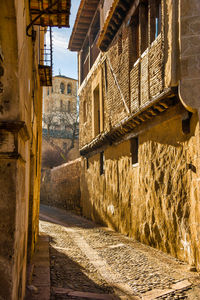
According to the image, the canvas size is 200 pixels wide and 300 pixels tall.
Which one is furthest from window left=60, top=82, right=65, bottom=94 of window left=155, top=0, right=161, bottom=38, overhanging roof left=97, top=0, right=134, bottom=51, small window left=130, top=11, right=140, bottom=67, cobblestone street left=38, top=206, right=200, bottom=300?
cobblestone street left=38, top=206, right=200, bottom=300

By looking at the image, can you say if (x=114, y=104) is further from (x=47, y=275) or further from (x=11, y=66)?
(x=11, y=66)

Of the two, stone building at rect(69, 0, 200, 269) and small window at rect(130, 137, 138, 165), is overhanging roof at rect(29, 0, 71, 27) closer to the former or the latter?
stone building at rect(69, 0, 200, 269)

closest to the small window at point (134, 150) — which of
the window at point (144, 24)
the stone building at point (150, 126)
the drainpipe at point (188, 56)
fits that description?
the stone building at point (150, 126)

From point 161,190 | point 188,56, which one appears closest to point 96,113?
point 161,190

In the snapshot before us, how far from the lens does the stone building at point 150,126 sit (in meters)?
6.09

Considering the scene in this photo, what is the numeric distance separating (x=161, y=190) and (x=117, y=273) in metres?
2.16

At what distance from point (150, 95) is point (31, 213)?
149 inches

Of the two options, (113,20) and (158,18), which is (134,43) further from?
(158,18)

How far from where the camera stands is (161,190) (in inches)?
281

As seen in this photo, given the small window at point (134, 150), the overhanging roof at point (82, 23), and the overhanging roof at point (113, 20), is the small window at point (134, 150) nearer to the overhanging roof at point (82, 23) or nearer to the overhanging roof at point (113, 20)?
the overhanging roof at point (113, 20)

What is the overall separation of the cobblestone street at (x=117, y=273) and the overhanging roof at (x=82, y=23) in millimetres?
10396

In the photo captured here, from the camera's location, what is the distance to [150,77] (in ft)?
25.2

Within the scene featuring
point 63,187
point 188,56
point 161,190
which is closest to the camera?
point 188,56

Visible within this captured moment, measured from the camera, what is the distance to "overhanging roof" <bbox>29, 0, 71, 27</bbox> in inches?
203
